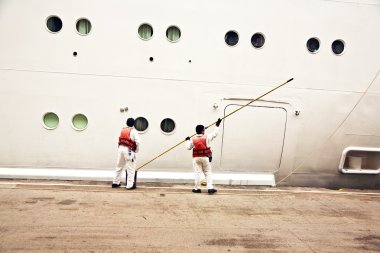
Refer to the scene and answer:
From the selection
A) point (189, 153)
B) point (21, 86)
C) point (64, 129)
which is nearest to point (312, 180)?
point (189, 153)

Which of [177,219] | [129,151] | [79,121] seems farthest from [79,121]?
[177,219]

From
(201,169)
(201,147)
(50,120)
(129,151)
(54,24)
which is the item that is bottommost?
(201,169)

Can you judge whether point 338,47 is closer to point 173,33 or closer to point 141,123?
point 173,33

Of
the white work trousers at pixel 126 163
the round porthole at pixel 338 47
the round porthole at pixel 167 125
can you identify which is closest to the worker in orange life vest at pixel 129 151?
the white work trousers at pixel 126 163

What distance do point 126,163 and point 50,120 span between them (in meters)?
1.76

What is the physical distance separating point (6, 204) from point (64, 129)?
1816 millimetres

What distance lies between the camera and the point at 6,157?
5.63 m

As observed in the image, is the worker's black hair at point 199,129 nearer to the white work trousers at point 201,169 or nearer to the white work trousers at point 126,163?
the white work trousers at point 201,169

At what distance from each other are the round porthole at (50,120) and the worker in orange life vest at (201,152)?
2.60m

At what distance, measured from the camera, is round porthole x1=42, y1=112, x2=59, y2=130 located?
5719 millimetres

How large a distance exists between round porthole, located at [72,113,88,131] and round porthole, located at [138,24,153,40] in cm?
196

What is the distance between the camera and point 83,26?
572cm

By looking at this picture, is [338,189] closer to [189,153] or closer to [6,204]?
[189,153]

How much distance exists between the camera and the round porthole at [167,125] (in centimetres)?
593
